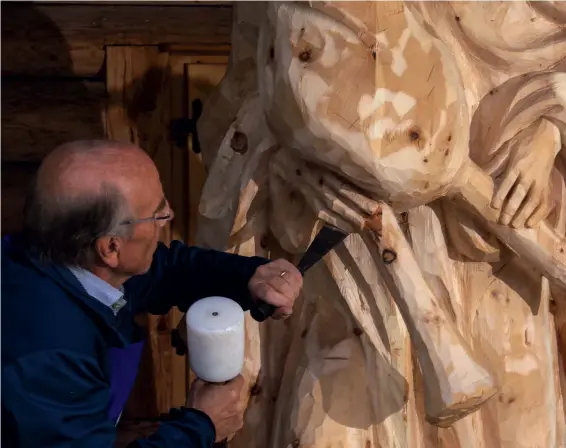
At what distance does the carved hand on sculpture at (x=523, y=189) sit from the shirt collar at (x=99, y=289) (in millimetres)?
550

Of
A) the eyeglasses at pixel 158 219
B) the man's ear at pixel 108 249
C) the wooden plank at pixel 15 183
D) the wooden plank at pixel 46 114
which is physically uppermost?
the eyeglasses at pixel 158 219

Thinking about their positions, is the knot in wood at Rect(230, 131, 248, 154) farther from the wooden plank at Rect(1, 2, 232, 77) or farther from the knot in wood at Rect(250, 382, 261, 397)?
the wooden plank at Rect(1, 2, 232, 77)

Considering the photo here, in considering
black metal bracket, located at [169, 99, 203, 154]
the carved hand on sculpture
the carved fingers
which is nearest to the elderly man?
the carved fingers

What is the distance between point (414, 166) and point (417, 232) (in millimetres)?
178

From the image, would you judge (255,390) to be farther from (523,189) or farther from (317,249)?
(523,189)

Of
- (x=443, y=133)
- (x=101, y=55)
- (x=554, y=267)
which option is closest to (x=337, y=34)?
(x=443, y=133)

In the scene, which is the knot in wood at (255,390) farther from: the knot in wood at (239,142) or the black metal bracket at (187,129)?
the black metal bracket at (187,129)

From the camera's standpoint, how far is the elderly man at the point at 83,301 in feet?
2.45

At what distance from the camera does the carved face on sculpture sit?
3.01 ft

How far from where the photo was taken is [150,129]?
1576 mm

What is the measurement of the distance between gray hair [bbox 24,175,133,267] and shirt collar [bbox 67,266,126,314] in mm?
18

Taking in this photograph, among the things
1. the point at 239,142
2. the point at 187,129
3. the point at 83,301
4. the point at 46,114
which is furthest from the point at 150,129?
the point at 83,301

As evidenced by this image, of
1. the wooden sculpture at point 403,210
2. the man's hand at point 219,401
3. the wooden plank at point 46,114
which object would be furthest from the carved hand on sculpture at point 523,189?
the wooden plank at point 46,114

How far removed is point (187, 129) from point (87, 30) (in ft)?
0.99
